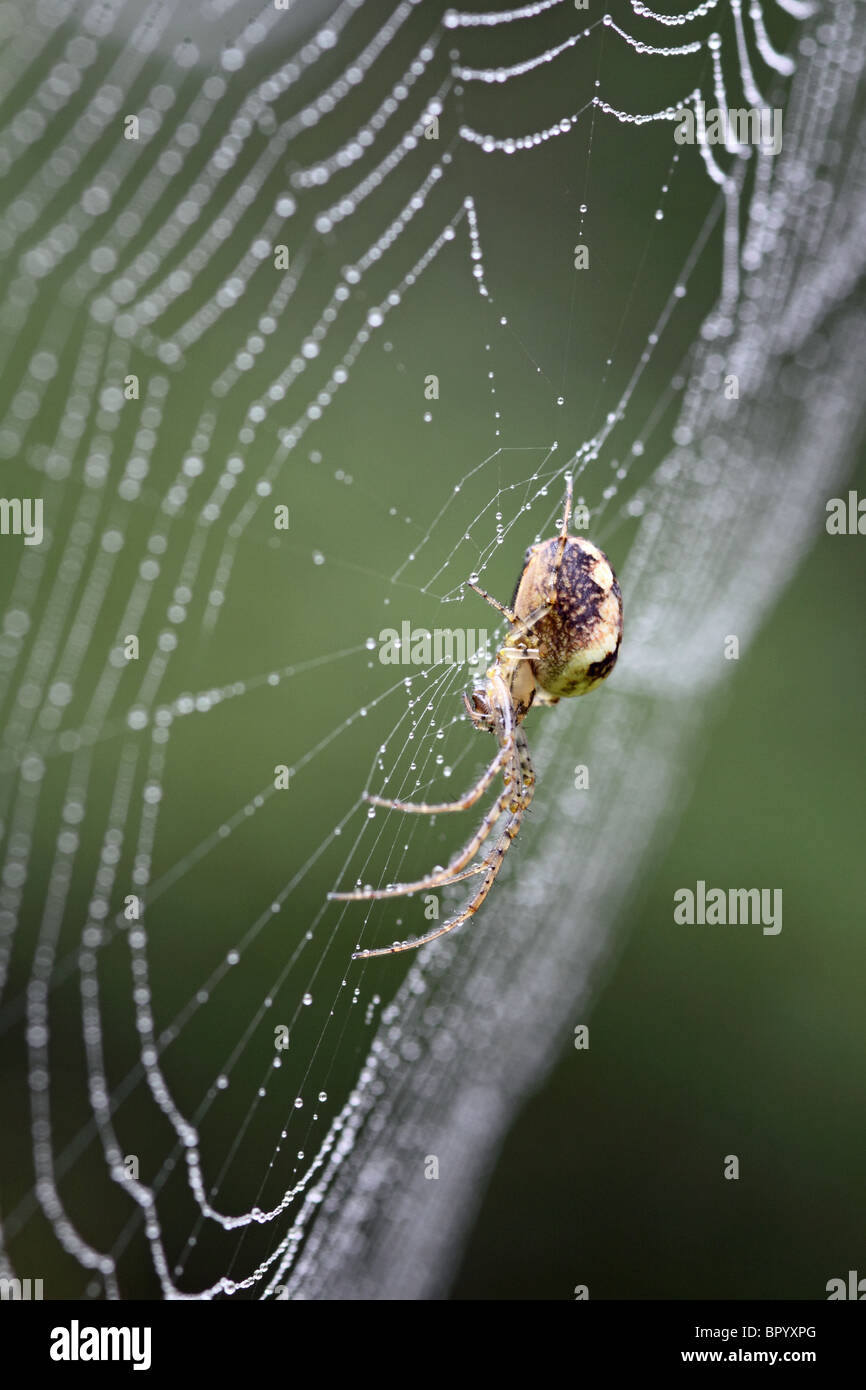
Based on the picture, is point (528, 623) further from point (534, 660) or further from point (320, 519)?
point (320, 519)

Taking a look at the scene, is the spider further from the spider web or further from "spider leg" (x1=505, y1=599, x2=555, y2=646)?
the spider web

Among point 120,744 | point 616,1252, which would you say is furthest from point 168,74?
point 616,1252

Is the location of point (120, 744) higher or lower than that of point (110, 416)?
lower

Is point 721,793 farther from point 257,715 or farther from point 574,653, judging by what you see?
point 574,653

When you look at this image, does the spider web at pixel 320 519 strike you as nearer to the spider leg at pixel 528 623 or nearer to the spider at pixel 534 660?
the spider at pixel 534 660

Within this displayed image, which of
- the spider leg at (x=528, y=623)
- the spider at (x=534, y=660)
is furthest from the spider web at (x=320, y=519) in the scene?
the spider leg at (x=528, y=623)

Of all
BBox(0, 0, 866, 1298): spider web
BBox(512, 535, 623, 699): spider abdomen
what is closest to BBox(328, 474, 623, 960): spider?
BBox(512, 535, 623, 699): spider abdomen
